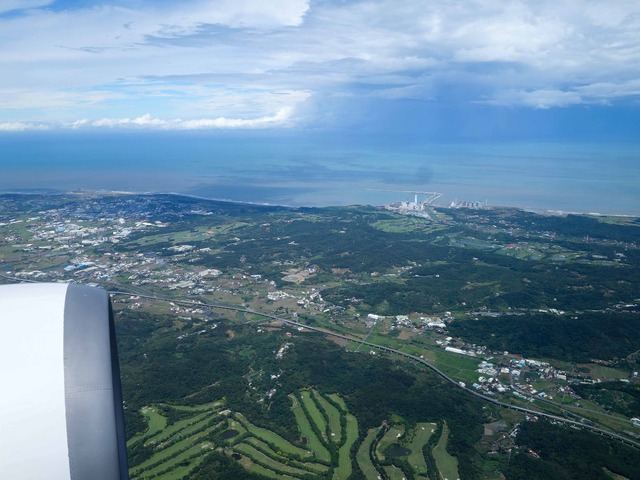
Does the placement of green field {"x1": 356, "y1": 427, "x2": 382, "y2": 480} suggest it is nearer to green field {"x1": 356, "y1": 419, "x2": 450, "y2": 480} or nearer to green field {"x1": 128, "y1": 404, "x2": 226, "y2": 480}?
green field {"x1": 356, "y1": 419, "x2": 450, "y2": 480}

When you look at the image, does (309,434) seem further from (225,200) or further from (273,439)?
(225,200)

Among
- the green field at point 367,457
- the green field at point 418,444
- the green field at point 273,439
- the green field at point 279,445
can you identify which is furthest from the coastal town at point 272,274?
the green field at point 367,457

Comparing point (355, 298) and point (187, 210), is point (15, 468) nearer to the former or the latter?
point (355, 298)

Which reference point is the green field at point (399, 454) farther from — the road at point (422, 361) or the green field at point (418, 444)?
the road at point (422, 361)

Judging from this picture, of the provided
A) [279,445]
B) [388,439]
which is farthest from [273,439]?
[388,439]

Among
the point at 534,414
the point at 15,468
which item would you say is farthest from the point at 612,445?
the point at 15,468
